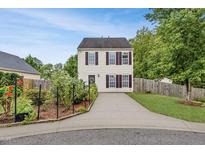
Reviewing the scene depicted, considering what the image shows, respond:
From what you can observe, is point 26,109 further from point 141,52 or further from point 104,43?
point 141,52

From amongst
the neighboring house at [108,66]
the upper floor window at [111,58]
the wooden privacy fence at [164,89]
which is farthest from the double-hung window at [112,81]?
the wooden privacy fence at [164,89]

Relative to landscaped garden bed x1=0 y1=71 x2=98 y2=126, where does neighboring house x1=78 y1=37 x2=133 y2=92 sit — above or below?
above

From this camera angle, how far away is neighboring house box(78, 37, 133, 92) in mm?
24625

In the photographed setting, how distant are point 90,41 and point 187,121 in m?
19.2

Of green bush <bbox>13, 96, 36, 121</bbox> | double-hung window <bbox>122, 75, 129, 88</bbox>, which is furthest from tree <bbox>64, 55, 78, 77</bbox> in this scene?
green bush <bbox>13, 96, 36, 121</bbox>

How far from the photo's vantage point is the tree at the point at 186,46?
47.4ft

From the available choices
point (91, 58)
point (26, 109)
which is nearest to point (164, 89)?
point (91, 58)

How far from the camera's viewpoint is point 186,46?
48.2ft

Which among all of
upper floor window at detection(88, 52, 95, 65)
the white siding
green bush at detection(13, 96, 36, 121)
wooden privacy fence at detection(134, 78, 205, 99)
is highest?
upper floor window at detection(88, 52, 95, 65)

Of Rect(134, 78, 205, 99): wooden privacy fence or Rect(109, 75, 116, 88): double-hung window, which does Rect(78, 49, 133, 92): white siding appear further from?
Rect(134, 78, 205, 99): wooden privacy fence

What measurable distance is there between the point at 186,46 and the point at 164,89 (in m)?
9.81

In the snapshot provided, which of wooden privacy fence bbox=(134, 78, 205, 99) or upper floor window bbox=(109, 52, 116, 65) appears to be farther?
upper floor window bbox=(109, 52, 116, 65)

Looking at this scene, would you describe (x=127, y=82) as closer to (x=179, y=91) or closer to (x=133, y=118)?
(x=179, y=91)

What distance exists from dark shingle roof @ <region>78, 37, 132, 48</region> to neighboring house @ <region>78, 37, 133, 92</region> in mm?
215
